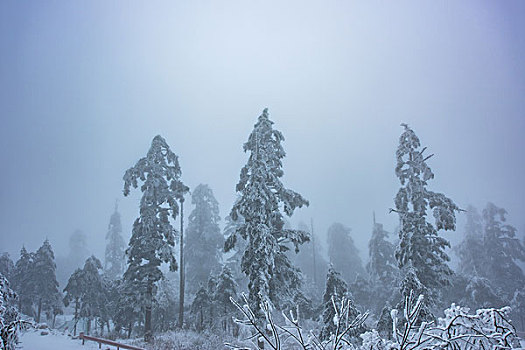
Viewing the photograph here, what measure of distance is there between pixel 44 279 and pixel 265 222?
35.0m

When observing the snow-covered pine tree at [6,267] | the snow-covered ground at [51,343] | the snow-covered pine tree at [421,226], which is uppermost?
the snow-covered pine tree at [421,226]

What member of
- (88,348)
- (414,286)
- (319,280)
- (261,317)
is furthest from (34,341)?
(319,280)

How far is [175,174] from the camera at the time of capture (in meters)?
23.5

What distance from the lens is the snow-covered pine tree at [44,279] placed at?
37125 millimetres

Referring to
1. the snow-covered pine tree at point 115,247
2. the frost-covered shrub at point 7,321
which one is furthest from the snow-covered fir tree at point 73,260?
the frost-covered shrub at point 7,321

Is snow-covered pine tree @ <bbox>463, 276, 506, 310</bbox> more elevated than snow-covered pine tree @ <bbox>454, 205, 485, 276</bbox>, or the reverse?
snow-covered pine tree @ <bbox>454, 205, 485, 276</bbox>

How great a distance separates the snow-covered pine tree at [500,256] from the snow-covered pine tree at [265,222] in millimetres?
31362

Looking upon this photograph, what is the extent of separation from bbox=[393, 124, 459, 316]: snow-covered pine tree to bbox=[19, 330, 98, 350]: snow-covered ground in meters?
18.6

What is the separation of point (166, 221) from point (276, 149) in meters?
9.93

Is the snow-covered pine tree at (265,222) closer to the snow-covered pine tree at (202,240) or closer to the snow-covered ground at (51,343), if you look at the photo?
the snow-covered ground at (51,343)

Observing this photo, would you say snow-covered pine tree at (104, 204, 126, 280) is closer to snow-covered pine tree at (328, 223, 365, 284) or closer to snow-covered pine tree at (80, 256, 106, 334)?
snow-covered pine tree at (80, 256, 106, 334)

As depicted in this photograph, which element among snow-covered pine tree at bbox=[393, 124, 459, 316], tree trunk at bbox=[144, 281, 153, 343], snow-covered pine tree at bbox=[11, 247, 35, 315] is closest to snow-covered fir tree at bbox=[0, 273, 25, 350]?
tree trunk at bbox=[144, 281, 153, 343]

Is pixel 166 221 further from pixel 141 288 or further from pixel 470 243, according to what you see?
pixel 470 243

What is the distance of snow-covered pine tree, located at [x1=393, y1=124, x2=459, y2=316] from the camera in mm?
16328
